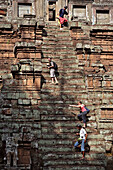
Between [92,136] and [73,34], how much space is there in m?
7.79

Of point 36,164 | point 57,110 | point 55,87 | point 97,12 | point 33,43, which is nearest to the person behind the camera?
point 36,164

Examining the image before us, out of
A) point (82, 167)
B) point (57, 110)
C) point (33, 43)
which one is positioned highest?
point (33, 43)

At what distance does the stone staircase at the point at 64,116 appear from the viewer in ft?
39.2

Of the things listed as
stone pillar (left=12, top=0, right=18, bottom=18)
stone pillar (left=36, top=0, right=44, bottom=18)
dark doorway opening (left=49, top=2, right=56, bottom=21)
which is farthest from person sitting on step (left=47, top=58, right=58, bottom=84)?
dark doorway opening (left=49, top=2, right=56, bottom=21)

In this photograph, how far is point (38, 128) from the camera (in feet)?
42.4

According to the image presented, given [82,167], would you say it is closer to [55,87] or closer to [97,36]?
[55,87]

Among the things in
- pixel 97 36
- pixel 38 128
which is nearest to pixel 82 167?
pixel 38 128

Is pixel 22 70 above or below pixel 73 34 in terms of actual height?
below

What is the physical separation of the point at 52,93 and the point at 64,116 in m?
1.55

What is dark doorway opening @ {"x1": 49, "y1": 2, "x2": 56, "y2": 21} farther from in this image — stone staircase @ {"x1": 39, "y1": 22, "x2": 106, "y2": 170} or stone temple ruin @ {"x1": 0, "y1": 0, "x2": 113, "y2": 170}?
stone staircase @ {"x1": 39, "y1": 22, "x2": 106, "y2": 170}

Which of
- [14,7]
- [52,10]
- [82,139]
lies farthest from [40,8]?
[82,139]

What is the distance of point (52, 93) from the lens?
14.6 m

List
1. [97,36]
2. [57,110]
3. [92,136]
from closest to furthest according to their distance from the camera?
1. [92,136]
2. [57,110]
3. [97,36]

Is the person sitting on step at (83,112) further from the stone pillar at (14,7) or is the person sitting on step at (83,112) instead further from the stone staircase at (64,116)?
the stone pillar at (14,7)
